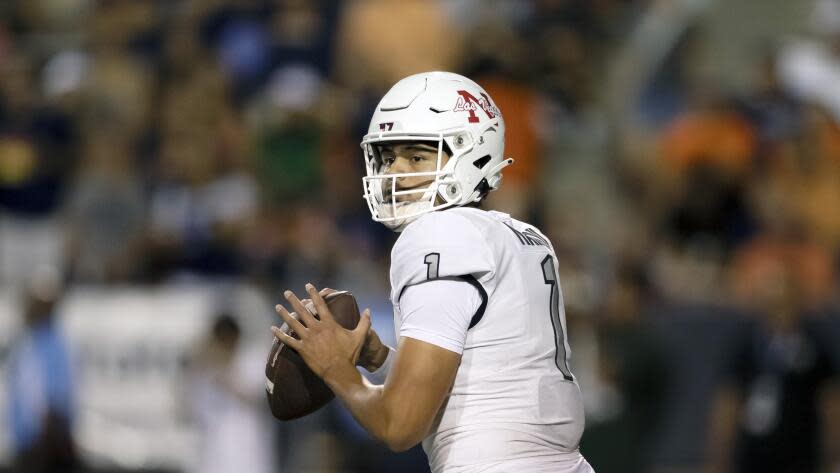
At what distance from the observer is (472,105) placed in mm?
4023

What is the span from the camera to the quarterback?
359 centimetres

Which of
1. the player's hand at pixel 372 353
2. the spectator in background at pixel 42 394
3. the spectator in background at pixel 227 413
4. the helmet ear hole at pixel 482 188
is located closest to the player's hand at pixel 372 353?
the player's hand at pixel 372 353

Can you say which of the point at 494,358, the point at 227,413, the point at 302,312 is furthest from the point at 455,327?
the point at 227,413

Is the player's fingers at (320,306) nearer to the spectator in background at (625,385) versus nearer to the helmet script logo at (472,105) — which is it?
the helmet script logo at (472,105)

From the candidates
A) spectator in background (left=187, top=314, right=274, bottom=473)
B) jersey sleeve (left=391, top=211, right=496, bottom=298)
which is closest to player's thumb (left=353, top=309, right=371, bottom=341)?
jersey sleeve (left=391, top=211, right=496, bottom=298)

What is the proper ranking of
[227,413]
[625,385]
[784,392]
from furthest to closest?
[227,413], [625,385], [784,392]

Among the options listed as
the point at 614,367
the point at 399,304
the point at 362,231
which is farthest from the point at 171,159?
the point at 399,304

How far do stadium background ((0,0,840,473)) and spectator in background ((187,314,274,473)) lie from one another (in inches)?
0.8

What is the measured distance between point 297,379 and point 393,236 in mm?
5763

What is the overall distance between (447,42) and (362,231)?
1.89 meters

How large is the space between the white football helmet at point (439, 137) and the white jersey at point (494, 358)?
16 cm

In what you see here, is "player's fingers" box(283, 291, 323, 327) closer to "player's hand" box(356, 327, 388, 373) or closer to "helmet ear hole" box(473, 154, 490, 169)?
"player's hand" box(356, 327, 388, 373)

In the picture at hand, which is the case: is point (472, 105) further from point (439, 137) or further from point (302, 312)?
point (302, 312)

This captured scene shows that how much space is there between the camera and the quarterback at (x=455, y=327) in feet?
11.8
